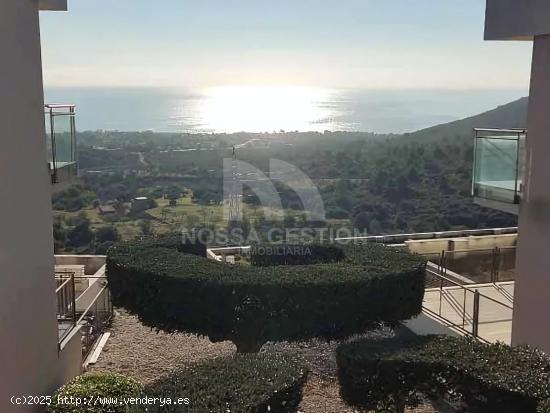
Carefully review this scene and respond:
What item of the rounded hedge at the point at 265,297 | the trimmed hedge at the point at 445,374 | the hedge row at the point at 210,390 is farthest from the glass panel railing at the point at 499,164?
the hedge row at the point at 210,390

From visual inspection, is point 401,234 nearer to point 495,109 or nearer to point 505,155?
point 495,109

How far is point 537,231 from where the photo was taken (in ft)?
25.8

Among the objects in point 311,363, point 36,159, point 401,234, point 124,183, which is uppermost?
point 36,159

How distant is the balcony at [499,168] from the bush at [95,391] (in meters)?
6.39

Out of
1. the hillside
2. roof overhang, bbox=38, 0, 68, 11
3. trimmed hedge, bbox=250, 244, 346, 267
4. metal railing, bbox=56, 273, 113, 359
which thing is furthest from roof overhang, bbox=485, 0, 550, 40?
metal railing, bbox=56, 273, 113, 359

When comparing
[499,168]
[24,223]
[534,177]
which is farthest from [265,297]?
[534,177]

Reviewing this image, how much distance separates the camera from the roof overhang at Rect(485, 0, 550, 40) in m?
7.32

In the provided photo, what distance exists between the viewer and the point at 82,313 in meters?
9.46

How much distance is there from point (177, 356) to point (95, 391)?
3.70 m

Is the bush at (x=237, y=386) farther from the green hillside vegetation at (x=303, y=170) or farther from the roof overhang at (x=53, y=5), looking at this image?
the green hillside vegetation at (x=303, y=170)

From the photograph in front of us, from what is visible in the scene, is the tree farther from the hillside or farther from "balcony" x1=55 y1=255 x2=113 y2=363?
the hillside

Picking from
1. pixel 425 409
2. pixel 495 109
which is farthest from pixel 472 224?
pixel 425 409

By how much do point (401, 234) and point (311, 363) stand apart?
29.8 ft

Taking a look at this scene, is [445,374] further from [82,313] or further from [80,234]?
[80,234]
